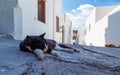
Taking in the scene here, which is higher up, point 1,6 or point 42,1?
point 42,1

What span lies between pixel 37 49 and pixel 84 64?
2.56 feet

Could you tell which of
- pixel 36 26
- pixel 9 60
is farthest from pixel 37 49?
pixel 36 26

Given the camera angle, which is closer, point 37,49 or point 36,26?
point 37,49

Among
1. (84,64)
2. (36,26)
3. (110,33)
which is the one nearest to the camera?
(84,64)

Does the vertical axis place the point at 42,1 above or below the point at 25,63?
above

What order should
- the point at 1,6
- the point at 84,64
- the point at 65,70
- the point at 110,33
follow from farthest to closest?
the point at 110,33 → the point at 1,6 → the point at 84,64 → the point at 65,70

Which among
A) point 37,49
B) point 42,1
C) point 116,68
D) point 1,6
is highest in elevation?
point 42,1

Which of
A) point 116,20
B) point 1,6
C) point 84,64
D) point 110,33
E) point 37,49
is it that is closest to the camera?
point 84,64

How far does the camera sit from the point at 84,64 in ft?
9.84

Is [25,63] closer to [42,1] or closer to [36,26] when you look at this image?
[36,26]

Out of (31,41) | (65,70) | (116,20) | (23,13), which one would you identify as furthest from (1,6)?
(116,20)

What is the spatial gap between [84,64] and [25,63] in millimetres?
871

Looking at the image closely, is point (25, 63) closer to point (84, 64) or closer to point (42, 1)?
point (84, 64)

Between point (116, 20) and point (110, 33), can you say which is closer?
point (116, 20)
